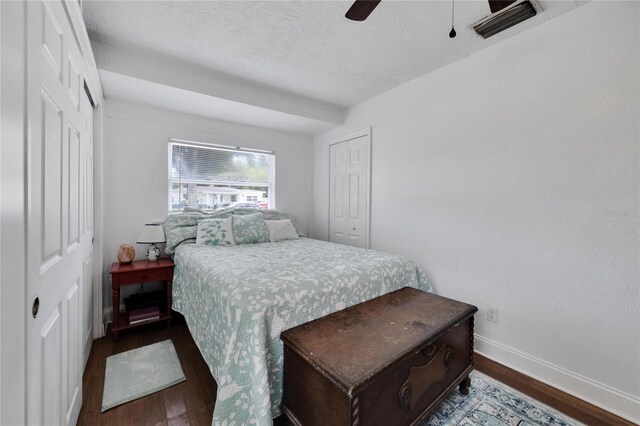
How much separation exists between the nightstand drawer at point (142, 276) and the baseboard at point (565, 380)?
289 cm

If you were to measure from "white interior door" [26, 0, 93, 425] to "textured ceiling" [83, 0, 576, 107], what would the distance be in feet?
2.42

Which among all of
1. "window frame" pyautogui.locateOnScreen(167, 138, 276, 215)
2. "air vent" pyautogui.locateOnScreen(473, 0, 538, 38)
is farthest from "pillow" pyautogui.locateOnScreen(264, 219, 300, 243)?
"air vent" pyautogui.locateOnScreen(473, 0, 538, 38)

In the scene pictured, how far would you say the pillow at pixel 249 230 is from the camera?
2.92m

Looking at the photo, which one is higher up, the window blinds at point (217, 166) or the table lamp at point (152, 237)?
the window blinds at point (217, 166)

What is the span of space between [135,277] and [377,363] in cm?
230

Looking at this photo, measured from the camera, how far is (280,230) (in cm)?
325

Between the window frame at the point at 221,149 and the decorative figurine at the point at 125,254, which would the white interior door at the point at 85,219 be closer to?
the decorative figurine at the point at 125,254

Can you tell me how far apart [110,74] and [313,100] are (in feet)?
6.59

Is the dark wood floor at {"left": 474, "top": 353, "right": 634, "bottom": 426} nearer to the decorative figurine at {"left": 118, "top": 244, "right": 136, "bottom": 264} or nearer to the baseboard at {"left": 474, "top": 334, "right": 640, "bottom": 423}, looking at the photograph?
the baseboard at {"left": 474, "top": 334, "right": 640, "bottom": 423}

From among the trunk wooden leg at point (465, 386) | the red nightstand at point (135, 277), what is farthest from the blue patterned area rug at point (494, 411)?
the red nightstand at point (135, 277)

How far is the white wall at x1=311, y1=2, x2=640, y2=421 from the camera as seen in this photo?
5.29 ft

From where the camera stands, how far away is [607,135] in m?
1.66

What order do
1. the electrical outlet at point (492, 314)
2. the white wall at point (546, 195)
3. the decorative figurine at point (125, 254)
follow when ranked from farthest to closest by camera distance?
the decorative figurine at point (125, 254) → the electrical outlet at point (492, 314) → the white wall at point (546, 195)

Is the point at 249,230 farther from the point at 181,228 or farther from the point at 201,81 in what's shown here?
the point at 201,81
